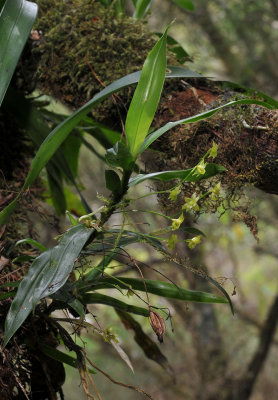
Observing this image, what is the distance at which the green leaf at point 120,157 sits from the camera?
0.53 metres

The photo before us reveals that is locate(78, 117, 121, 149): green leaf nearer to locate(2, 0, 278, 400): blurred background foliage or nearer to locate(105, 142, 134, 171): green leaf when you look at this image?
locate(105, 142, 134, 171): green leaf

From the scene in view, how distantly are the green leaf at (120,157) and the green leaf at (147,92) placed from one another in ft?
0.11

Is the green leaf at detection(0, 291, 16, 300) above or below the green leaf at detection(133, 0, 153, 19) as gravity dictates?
below

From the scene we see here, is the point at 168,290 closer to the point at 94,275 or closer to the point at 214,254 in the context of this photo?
the point at 94,275

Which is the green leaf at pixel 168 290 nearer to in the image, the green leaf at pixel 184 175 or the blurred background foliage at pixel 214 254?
the green leaf at pixel 184 175

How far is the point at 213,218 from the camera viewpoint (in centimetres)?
256

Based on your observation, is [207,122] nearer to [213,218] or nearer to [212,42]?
[213,218]

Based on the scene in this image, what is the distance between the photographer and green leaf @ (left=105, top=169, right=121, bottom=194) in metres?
0.55

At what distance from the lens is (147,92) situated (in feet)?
1.77

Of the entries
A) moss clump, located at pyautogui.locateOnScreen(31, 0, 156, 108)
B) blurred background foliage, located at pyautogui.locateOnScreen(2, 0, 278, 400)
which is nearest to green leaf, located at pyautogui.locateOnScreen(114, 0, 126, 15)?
moss clump, located at pyautogui.locateOnScreen(31, 0, 156, 108)

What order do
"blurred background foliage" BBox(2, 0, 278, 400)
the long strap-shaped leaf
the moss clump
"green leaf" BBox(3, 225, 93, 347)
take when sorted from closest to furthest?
"green leaf" BBox(3, 225, 93, 347) → the long strap-shaped leaf → the moss clump → "blurred background foliage" BBox(2, 0, 278, 400)

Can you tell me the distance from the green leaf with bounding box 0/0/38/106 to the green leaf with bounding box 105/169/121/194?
0.72 feet

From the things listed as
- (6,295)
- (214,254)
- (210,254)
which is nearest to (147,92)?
(6,295)

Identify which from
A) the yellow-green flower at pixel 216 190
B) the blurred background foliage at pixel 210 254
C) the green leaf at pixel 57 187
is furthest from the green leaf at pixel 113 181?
the blurred background foliage at pixel 210 254
